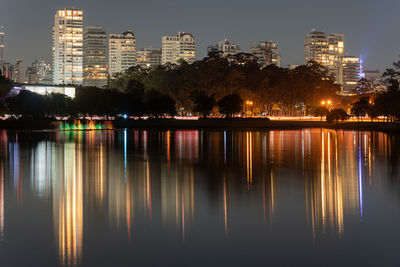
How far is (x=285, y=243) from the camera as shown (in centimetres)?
1059

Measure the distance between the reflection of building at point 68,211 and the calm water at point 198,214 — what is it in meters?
0.03

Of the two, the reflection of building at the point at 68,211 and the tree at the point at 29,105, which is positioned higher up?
the tree at the point at 29,105

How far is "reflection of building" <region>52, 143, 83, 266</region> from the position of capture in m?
10.0

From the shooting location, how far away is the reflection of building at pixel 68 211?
1001 centimetres

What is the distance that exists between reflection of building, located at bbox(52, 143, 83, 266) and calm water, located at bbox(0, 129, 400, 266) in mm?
26

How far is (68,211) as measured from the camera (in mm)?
13359

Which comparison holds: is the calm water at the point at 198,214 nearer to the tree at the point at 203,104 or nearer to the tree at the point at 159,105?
the tree at the point at 203,104

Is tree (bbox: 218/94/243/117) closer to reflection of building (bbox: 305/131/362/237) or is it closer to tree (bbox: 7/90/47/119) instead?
tree (bbox: 7/90/47/119)

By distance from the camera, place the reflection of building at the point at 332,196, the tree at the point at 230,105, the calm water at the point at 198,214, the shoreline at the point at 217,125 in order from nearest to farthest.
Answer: the calm water at the point at 198,214 < the reflection of building at the point at 332,196 < the shoreline at the point at 217,125 < the tree at the point at 230,105

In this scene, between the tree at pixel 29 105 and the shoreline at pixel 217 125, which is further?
the tree at pixel 29 105

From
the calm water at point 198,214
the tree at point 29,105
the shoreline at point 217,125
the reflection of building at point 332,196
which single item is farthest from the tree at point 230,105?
the calm water at point 198,214

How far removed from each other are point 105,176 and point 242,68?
9945 cm

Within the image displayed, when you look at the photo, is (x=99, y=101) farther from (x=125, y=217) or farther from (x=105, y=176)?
(x=125, y=217)

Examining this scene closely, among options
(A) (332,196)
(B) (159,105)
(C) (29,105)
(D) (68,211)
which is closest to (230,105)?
(B) (159,105)
